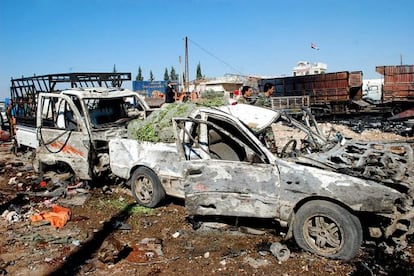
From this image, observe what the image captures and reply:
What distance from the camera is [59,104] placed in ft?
24.5

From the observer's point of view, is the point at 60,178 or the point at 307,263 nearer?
the point at 307,263

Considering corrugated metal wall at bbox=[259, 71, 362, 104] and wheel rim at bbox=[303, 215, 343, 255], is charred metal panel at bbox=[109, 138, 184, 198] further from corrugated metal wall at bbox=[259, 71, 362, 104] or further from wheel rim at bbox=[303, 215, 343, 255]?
corrugated metal wall at bbox=[259, 71, 362, 104]

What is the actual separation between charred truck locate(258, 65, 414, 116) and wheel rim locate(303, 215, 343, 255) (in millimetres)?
14277

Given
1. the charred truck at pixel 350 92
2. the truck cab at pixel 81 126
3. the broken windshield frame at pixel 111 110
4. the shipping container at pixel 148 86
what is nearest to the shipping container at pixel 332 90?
the charred truck at pixel 350 92

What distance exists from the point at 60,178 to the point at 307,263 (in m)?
5.93

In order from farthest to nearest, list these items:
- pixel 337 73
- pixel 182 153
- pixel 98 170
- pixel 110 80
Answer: pixel 337 73 < pixel 110 80 < pixel 98 170 < pixel 182 153

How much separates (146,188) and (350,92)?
19087 millimetres

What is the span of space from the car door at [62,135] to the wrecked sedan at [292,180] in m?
1.95

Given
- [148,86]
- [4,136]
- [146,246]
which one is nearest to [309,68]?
[148,86]

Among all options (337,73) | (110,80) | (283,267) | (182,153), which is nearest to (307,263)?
(283,267)

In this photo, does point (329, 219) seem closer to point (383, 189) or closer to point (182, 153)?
point (383, 189)

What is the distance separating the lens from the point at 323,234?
4004 mm

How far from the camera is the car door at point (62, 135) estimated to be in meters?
6.96

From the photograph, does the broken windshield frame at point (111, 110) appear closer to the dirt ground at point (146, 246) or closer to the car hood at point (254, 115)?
the dirt ground at point (146, 246)
